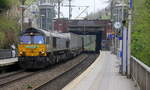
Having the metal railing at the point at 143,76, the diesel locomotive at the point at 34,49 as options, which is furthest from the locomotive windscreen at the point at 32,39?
the metal railing at the point at 143,76

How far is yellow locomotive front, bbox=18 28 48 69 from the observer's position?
28.3 metres

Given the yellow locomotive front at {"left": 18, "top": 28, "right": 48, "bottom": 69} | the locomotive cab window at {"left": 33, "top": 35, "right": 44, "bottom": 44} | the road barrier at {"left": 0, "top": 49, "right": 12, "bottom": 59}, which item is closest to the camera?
the yellow locomotive front at {"left": 18, "top": 28, "right": 48, "bottom": 69}

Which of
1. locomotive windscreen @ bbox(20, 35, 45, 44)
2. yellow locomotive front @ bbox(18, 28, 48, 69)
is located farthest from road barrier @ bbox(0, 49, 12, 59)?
yellow locomotive front @ bbox(18, 28, 48, 69)

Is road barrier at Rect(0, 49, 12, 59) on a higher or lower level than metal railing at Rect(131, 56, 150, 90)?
lower

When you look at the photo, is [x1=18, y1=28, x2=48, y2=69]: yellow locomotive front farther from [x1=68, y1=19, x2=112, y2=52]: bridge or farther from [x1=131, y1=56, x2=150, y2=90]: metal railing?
[x1=68, y1=19, x2=112, y2=52]: bridge

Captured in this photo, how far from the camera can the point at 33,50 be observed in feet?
93.7

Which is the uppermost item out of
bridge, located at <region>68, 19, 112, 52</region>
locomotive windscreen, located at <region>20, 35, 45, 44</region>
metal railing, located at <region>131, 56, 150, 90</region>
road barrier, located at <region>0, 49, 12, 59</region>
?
bridge, located at <region>68, 19, 112, 52</region>

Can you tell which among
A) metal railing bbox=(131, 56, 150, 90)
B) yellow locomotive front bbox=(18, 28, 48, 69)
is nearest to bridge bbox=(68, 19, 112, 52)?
yellow locomotive front bbox=(18, 28, 48, 69)

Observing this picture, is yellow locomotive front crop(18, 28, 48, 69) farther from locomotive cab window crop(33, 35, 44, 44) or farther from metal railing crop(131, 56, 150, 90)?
metal railing crop(131, 56, 150, 90)

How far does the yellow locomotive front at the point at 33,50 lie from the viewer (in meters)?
28.3

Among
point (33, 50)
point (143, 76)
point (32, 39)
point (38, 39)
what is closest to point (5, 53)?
point (32, 39)

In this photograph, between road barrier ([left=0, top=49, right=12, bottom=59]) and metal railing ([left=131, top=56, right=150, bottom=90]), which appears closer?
metal railing ([left=131, top=56, right=150, bottom=90])

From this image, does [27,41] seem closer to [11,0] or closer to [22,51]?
[22,51]

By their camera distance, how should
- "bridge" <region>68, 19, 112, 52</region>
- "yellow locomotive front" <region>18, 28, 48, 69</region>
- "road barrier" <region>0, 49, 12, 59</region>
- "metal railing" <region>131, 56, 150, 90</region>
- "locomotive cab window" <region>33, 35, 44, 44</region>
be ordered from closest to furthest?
"metal railing" <region>131, 56, 150, 90</region> < "yellow locomotive front" <region>18, 28, 48, 69</region> < "locomotive cab window" <region>33, 35, 44, 44</region> < "road barrier" <region>0, 49, 12, 59</region> < "bridge" <region>68, 19, 112, 52</region>
